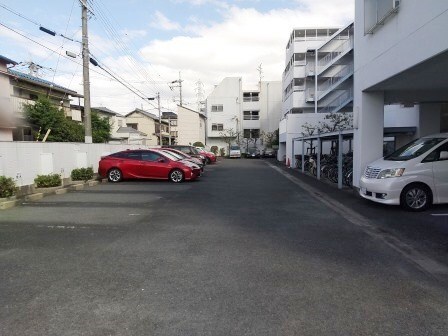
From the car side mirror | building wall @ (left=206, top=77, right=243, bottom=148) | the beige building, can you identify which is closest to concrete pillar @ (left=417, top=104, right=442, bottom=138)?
the car side mirror

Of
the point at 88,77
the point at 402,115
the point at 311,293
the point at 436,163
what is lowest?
the point at 311,293

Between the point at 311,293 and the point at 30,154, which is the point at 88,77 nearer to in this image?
the point at 30,154

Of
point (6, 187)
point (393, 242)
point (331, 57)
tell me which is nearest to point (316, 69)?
point (331, 57)

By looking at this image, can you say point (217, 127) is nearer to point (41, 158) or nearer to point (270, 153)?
point (270, 153)

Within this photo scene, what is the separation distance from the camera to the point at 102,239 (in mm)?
5832

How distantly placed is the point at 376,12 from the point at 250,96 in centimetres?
4761

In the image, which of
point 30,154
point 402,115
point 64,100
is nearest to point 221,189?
point 30,154

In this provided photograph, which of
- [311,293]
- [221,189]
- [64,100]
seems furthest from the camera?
[64,100]

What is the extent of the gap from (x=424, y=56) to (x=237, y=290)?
5.75 metres

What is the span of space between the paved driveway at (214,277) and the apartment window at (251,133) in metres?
48.3

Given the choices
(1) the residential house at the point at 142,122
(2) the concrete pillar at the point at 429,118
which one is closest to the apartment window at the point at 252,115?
(1) the residential house at the point at 142,122

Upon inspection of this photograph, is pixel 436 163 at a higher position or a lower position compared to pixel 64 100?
lower

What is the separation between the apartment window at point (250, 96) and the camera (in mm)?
56375

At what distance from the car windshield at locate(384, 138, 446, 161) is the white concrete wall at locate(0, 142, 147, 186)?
10441mm
